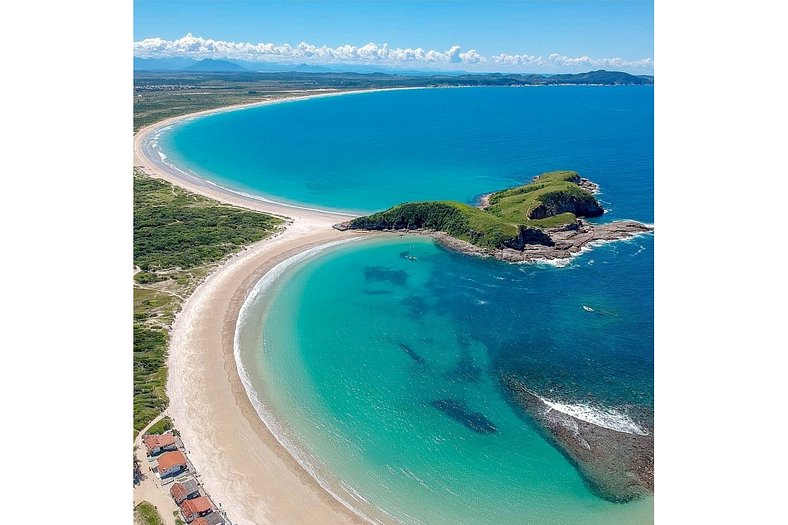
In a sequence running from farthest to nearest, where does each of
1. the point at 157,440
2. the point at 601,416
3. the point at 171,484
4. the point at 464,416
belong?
the point at 464,416
the point at 601,416
the point at 157,440
the point at 171,484

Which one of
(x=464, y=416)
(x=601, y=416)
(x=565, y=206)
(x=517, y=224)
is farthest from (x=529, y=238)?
(x=464, y=416)

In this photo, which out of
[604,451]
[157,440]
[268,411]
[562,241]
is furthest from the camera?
[562,241]

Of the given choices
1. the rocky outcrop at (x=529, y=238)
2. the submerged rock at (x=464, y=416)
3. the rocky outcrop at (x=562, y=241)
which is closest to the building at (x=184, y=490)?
the submerged rock at (x=464, y=416)

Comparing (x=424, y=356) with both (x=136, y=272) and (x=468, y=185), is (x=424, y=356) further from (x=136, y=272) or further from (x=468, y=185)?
(x=468, y=185)

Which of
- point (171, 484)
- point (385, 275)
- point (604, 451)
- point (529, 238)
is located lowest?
point (171, 484)

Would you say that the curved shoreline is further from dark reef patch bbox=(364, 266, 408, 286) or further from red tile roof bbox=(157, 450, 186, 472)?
red tile roof bbox=(157, 450, 186, 472)

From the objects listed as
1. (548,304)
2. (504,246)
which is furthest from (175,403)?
(504,246)

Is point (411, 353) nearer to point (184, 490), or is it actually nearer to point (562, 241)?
point (184, 490)
